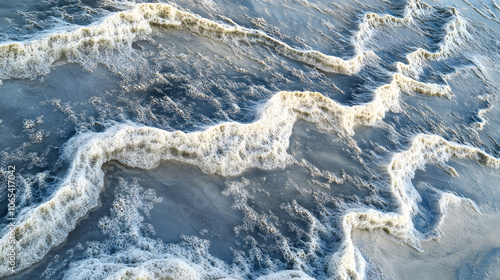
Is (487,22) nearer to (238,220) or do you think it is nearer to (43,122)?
(238,220)

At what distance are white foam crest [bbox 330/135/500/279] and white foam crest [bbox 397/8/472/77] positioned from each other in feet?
5.50

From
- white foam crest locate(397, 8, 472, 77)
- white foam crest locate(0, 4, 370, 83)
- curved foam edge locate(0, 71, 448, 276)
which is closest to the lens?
curved foam edge locate(0, 71, 448, 276)

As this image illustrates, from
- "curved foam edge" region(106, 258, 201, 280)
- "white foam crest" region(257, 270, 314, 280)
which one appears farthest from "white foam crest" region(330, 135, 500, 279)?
"curved foam edge" region(106, 258, 201, 280)

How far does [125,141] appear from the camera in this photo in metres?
3.47

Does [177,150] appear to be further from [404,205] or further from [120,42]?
[404,205]

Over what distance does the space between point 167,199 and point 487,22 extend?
32.6ft

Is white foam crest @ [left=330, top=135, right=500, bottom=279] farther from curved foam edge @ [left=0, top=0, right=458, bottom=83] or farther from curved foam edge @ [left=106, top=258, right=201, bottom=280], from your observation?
curved foam edge @ [left=0, top=0, right=458, bottom=83]

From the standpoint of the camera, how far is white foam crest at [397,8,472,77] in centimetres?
630

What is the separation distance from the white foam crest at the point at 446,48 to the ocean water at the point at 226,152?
20 cm

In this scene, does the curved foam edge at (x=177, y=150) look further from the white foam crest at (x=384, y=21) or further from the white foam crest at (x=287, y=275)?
the white foam crest at (x=384, y=21)

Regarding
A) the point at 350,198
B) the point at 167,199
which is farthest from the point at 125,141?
the point at 350,198

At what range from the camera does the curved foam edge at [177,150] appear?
2711 millimetres

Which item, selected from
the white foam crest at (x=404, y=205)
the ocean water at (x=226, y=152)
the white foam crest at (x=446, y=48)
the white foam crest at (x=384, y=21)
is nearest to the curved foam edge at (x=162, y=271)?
the ocean water at (x=226, y=152)

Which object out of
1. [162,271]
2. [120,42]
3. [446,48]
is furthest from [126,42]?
[446,48]
